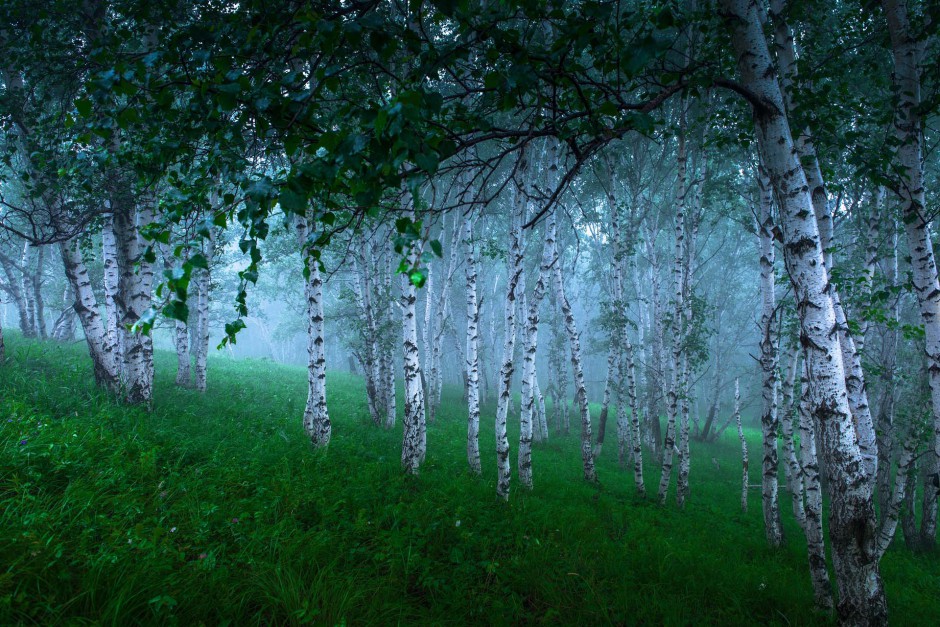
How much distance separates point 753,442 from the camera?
21078 millimetres

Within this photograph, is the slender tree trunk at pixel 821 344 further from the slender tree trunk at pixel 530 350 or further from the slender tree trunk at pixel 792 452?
the slender tree trunk at pixel 792 452

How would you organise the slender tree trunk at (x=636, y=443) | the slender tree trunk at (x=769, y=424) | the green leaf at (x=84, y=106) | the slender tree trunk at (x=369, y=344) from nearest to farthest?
the green leaf at (x=84, y=106), the slender tree trunk at (x=769, y=424), the slender tree trunk at (x=636, y=443), the slender tree trunk at (x=369, y=344)

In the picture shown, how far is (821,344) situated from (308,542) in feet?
17.1

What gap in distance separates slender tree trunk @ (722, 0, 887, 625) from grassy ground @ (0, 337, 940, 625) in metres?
1.71

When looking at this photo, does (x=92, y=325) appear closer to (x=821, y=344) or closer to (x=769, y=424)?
(x=821, y=344)

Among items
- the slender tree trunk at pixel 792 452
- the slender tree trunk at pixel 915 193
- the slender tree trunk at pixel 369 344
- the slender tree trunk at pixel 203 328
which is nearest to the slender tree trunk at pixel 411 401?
the slender tree trunk at pixel 369 344

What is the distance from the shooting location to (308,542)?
14.4ft

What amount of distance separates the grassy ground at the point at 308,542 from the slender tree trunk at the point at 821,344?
67.3 inches

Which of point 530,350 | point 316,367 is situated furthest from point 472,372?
point 316,367

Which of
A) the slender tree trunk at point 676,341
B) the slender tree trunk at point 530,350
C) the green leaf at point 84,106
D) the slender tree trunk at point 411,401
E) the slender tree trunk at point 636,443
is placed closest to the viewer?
the green leaf at point 84,106

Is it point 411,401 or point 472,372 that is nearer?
point 411,401

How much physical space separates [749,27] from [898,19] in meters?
2.74

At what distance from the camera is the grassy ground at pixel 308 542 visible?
10.7 feet

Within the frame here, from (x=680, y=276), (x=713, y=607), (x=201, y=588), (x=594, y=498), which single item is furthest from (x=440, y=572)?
(x=680, y=276)
